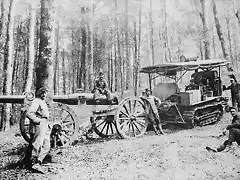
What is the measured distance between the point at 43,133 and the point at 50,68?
6.10ft

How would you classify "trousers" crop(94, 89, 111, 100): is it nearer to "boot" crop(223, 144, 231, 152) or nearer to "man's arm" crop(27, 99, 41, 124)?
"man's arm" crop(27, 99, 41, 124)

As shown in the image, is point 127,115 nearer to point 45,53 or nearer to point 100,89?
point 100,89

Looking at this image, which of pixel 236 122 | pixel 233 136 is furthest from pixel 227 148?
pixel 236 122

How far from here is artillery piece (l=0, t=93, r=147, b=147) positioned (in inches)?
194

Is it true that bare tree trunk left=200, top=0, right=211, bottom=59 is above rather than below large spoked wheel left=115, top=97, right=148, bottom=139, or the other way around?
above

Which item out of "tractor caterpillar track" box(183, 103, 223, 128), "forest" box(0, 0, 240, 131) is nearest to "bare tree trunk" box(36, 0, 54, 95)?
"forest" box(0, 0, 240, 131)

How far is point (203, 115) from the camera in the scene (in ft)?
23.6

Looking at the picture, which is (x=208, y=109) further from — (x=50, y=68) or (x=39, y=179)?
(x=39, y=179)

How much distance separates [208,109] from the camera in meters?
7.53

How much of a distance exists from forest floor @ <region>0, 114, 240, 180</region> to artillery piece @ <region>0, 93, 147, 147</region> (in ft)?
1.23

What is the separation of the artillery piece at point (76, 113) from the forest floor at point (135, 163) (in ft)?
1.23

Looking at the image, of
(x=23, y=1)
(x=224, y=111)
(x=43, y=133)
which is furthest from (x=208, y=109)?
(x=23, y=1)

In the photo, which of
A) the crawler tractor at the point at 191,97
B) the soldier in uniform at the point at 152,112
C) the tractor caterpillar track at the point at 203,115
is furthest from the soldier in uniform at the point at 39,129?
the tractor caterpillar track at the point at 203,115

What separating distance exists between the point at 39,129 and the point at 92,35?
10111 millimetres
